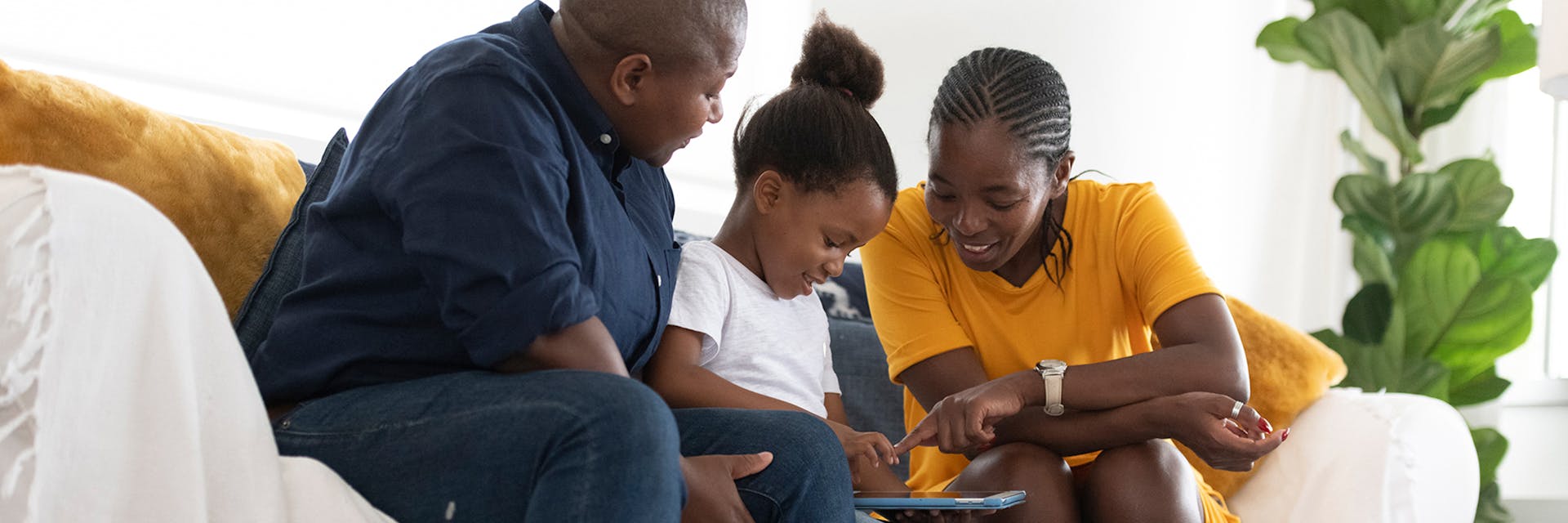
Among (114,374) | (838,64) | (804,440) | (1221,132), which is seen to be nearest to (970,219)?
(838,64)

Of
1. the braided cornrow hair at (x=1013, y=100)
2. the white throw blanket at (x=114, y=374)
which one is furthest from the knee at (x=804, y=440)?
the braided cornrow hair at (x=1013, y=100)

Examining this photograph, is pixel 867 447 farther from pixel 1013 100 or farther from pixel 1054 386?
pixel 1013 100

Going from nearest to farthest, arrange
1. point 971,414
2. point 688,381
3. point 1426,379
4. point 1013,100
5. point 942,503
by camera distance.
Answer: point 942,503
point 688,381
point 971,414
point 1013,100
point 1426,379

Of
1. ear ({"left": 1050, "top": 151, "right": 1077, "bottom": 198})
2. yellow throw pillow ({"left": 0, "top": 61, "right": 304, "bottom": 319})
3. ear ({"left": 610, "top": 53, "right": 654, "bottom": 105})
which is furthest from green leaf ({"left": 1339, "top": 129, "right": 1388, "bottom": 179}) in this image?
yellow throw pillow ({"left": 0, "top": 61, "right": 304, "bottom": 319})

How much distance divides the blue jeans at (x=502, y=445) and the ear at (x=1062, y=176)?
897 mm

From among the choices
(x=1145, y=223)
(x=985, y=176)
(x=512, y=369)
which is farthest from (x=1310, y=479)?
(x=512, y=369)

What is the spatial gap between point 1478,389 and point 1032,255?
1407 millimetres

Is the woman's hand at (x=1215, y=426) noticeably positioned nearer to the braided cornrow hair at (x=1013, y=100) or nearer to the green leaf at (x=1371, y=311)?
the braided cornrow hair at (x=1013, y=100)

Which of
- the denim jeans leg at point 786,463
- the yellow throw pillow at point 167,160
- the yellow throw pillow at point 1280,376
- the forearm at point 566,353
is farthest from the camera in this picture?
the yellow throw pillow at point 1280,376

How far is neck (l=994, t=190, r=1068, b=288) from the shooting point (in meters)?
1.79

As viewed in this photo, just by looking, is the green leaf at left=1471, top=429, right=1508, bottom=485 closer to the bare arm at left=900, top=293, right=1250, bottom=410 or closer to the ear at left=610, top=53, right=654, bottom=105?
the bare arm at left=900, top=293, right=1250, bottom=410

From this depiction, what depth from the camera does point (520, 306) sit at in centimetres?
98

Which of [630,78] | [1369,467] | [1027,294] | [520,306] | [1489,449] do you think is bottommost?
[1489,449]

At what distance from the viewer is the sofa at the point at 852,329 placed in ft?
4.29
